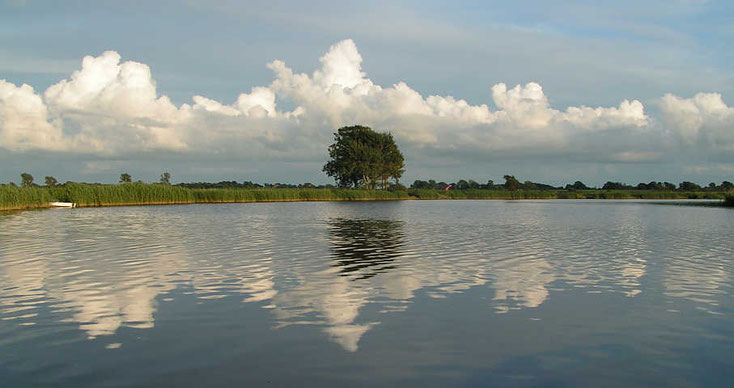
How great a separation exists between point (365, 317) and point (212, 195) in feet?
237

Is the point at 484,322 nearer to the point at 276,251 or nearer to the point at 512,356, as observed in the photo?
the point at 512,356

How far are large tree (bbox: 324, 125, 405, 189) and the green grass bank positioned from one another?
5010 millimetres

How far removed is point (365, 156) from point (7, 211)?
2608 inches

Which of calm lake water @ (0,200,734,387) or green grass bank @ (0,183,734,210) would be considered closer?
calm lake water @ (0,200,734,387)

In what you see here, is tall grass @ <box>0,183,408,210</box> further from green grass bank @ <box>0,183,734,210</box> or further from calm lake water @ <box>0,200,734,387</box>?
calm lake water @ <box>0,200,734,387</box>

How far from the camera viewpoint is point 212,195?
257 feet

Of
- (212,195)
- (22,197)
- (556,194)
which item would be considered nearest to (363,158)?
(212,195)

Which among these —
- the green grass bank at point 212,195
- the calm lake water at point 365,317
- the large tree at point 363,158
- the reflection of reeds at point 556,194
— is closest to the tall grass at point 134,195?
the green grass bank at point 212,195

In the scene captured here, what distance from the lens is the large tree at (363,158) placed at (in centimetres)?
10681

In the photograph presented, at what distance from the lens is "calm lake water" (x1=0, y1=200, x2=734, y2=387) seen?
7020 mm

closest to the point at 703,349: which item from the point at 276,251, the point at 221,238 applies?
the point at 276,251

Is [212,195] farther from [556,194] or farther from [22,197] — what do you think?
[556,194]

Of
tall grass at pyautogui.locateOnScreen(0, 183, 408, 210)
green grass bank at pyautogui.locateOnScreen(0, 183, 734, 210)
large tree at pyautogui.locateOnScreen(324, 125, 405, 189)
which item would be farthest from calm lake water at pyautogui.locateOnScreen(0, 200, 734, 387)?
large tree at pyautogui.locateOnScreen(324, 125, 405, 189)

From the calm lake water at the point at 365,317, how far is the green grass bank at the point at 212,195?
140 feet
